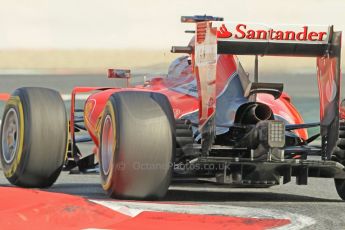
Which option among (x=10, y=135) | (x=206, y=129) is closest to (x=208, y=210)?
(x=206, y=129)

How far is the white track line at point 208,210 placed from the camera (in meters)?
4.87

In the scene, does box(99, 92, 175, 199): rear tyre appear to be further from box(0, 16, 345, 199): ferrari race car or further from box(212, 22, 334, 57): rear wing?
box(212, 22, 334, 57): rear wing

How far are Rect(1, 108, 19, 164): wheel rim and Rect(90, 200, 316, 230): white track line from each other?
2.04 metres

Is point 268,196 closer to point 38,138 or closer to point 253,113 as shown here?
point 253,113

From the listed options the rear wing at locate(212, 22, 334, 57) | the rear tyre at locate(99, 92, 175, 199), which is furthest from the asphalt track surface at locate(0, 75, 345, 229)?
the rear wing at locate(212, 22, 334, 57)

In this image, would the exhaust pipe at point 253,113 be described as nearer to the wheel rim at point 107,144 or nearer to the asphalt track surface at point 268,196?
the asphalt track surface at point 268,196

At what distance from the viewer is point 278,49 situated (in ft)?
21.1

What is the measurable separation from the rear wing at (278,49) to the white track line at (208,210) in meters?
0.88

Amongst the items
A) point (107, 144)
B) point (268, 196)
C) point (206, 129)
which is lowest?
point (268, 196)

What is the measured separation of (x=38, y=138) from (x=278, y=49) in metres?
2.17

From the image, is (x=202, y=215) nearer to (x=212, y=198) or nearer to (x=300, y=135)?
(x=212, y=198)

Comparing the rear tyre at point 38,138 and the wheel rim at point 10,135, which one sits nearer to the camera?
the rear tyre at point 38,138

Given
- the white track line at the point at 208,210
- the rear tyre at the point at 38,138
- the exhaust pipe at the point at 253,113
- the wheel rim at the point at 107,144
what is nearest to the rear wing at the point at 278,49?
the exhaust pipe at the point at 253,113

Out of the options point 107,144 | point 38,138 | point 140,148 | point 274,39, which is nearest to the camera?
point 140,148
